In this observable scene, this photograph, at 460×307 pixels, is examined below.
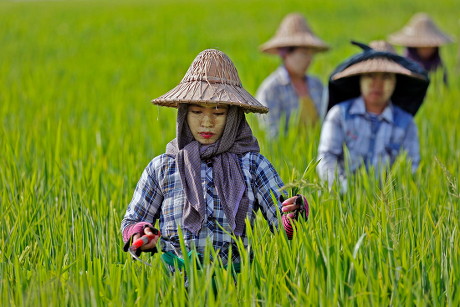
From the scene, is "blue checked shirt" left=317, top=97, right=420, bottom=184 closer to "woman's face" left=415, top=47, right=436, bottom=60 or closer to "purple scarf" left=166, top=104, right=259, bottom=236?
"purple scarf" left=166, top=104, right=259, bottom=236

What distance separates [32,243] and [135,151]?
1809mm

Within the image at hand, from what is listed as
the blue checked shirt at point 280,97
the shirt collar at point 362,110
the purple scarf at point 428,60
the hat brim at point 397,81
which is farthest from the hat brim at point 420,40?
the shirt collar at point 362,110

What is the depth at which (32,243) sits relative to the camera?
2920mm

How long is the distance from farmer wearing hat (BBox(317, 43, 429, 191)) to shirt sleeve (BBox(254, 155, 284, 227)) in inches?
58.0

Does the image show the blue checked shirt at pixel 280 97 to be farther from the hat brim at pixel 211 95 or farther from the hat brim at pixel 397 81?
the hat brim at pixel 211 95

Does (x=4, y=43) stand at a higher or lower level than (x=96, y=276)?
higher

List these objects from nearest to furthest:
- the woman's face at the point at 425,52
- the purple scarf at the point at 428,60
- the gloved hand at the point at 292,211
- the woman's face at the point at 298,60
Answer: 1. the gloved hand at the point at 292,211
2. the woman's face at the point at 298,60
3. the purple scarf at the point at 428,60
4. the woman's face at the point at 425,52

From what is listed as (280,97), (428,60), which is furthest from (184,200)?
(428,60)

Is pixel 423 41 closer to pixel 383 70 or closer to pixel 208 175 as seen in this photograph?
pixel 383 70

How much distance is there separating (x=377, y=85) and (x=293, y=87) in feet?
5.56

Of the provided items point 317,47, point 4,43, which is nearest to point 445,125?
point 317,47

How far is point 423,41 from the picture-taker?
24.5ft

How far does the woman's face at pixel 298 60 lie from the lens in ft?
19.0

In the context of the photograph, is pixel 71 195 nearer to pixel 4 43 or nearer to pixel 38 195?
pixel 38 195
